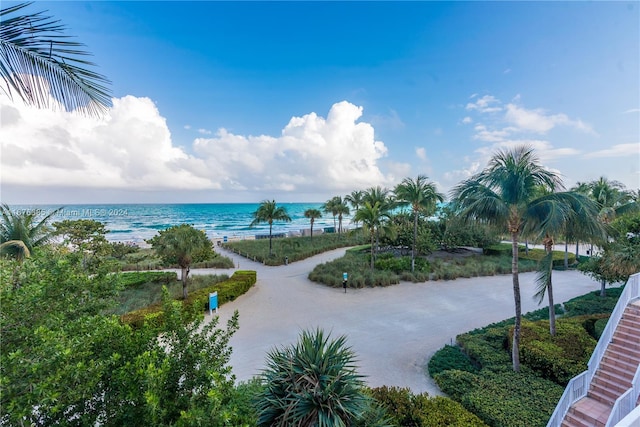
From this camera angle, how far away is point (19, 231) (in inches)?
315

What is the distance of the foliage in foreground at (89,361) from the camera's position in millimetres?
2443

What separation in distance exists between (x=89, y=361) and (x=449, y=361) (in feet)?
28.8

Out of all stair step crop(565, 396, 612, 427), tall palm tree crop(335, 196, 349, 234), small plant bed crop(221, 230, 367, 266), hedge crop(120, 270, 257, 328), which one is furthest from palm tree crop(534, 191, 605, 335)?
tall palm tree crop(335, 196, 349, 234)

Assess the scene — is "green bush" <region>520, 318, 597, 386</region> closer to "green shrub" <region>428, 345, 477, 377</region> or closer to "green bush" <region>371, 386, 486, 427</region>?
"green shrub" <region>428, 345, 477, 377</region>

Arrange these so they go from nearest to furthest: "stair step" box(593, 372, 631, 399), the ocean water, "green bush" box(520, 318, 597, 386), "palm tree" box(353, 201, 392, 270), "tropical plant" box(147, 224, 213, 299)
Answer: "stair step" box(593, 372, 631, 399) → "green bush" box(520, 318, 597, 386) → "tropical plant" box(147, 224, 213, 299) → "palm tree" box(353, 201, 392, 270) → the ocean water

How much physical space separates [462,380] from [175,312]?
715 centimetres

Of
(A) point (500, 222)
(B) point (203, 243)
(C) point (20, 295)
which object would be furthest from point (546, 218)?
(B) point (203, 243)

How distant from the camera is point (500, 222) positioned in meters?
7.88

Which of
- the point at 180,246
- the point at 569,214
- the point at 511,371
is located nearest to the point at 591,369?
the point at 511,371

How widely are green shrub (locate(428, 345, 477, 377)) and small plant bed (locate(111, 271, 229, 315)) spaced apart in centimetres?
1129

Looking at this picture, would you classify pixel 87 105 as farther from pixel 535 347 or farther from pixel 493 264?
pixel 493 264

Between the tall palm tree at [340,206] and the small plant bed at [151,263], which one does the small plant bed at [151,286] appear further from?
the tall palm tree at [340,206]

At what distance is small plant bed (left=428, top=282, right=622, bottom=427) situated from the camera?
584cm

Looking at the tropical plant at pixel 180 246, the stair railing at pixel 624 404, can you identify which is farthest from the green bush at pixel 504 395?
the tropical plant at pixel 180 246
